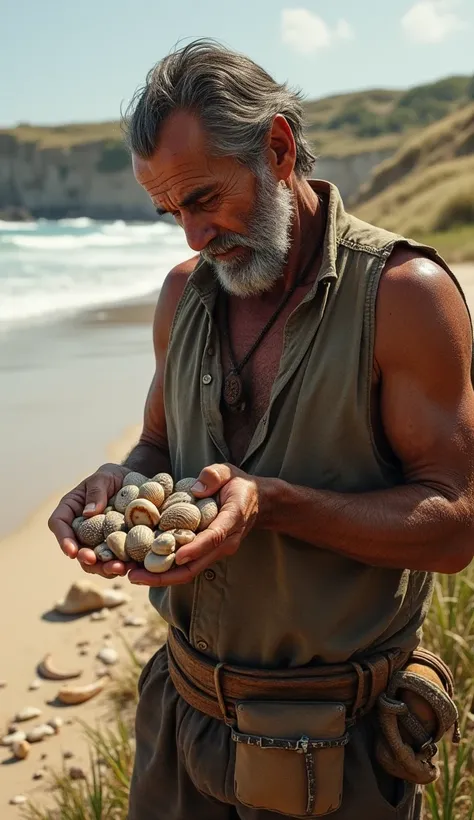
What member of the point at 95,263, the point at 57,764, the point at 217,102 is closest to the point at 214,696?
the point at 217,102

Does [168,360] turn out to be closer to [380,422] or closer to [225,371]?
[225,371]

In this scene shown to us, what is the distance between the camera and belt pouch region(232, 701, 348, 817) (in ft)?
6.21

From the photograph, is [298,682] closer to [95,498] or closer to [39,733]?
[95,498]

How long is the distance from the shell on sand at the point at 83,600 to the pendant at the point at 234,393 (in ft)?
9.11

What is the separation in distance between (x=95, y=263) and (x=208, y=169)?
23.2 meters

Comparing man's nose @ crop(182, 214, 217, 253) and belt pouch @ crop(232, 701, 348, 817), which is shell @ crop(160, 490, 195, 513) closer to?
belt pouch @ crop(232, 701, 348, 817)

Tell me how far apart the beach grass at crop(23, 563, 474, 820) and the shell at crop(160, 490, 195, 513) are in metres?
1.12

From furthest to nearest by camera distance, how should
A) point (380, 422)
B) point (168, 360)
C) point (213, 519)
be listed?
point (168, 360) → point (380, 422) → point (213, 519)

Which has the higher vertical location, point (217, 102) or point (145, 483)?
point (217, 102)

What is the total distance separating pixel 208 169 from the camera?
79.3 inches

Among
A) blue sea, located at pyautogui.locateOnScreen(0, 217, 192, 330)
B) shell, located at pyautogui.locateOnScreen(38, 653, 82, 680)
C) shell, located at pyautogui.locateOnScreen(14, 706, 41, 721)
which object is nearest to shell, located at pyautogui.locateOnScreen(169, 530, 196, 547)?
shell, located at pyautogui.locateOnScreen(14, 706, 41, 721)

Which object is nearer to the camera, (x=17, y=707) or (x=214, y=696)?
(x=214, y=696)

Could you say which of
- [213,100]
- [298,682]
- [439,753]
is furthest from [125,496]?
[439,753]

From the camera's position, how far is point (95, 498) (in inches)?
83.0
